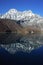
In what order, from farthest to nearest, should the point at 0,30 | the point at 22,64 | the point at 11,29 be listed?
the point at 11,29, the point at 0,30, the point at 22,64

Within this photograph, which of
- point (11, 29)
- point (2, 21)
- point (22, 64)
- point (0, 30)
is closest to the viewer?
point (22, 64)

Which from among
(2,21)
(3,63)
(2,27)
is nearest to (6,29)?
(2,27)

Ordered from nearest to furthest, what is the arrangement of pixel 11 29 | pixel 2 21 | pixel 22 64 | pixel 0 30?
pixel 22 64 < pixel 0 30 < pixel 11 29 < pixel 2 21

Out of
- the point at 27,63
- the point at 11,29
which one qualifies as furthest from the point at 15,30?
the point at 27,63

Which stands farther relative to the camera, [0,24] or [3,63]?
[0,24]

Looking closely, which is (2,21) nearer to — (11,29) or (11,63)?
(11,29)

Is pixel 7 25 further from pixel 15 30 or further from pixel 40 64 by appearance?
pixel 40 64

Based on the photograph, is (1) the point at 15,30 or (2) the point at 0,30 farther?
(1) the point at 15,30

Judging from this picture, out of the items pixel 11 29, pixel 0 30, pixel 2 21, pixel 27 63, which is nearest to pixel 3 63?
pixel 27 63

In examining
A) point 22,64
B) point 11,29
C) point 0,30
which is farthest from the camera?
point 11,29
